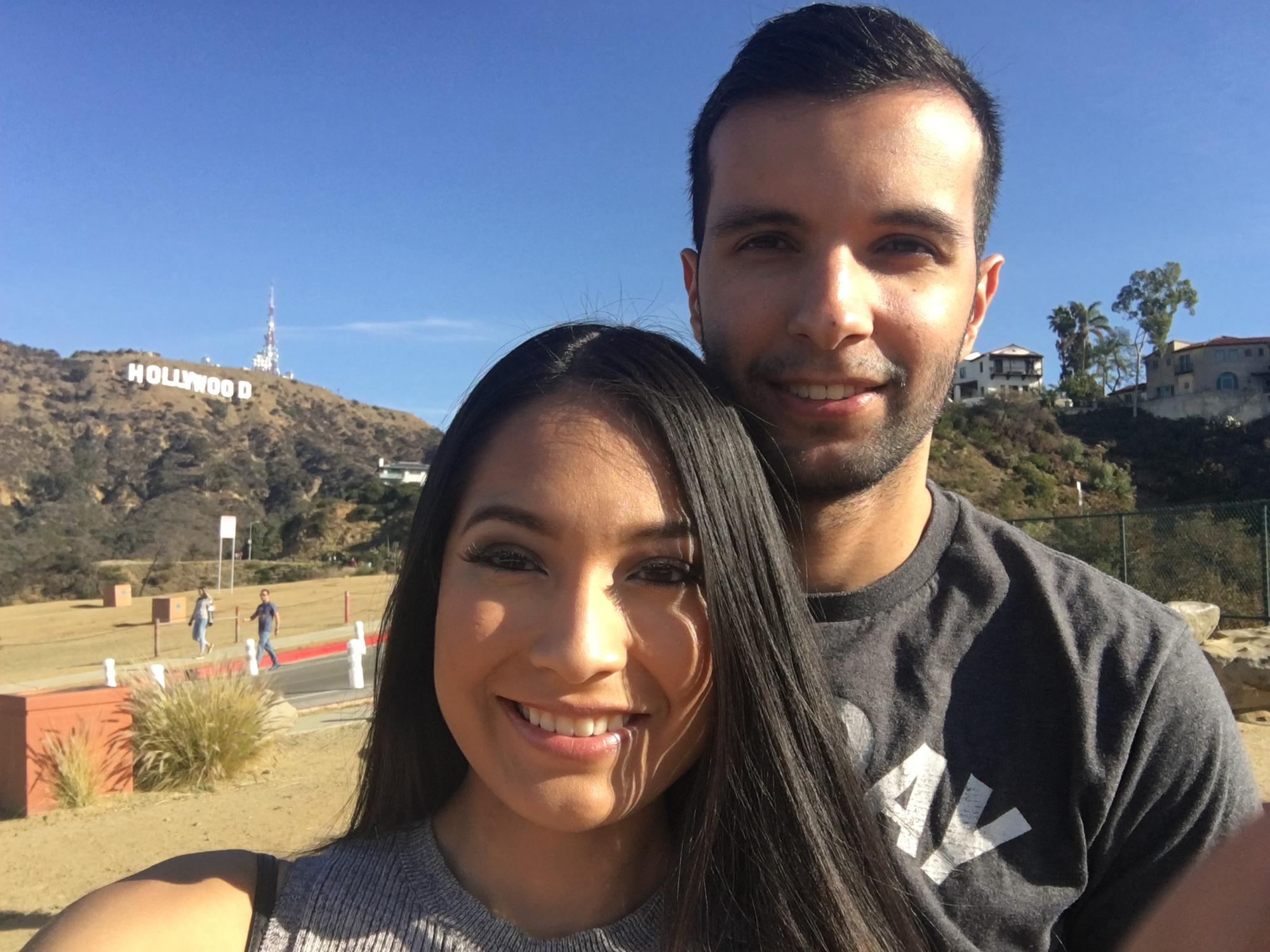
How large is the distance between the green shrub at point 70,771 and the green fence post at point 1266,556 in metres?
13.5

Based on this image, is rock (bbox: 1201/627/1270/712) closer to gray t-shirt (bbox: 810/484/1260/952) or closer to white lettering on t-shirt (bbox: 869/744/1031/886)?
gray t-shirt (bbox: 810/484/1260/952)

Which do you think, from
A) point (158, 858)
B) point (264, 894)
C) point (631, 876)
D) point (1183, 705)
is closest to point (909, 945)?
point (631, 876)

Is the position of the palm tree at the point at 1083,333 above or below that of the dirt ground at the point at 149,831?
above

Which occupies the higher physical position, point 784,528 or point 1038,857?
point 784,528

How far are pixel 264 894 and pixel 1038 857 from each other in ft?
4.11

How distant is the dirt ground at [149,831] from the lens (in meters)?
6.17

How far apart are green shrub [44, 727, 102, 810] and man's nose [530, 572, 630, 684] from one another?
8.34 metres

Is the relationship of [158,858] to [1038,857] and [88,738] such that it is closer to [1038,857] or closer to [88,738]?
[88,738]

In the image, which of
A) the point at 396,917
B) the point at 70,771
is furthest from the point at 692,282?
the point at 70,771

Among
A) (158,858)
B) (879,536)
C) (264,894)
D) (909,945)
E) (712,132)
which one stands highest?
(712,132)

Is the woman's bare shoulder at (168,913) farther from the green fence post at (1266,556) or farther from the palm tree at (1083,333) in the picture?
the palm tree at (1083,333)

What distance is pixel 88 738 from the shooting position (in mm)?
8297

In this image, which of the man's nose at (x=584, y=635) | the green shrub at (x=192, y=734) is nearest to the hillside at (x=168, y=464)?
the green shrub at (x=192, y=734)

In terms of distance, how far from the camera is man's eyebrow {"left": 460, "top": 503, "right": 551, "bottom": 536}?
142 cm
